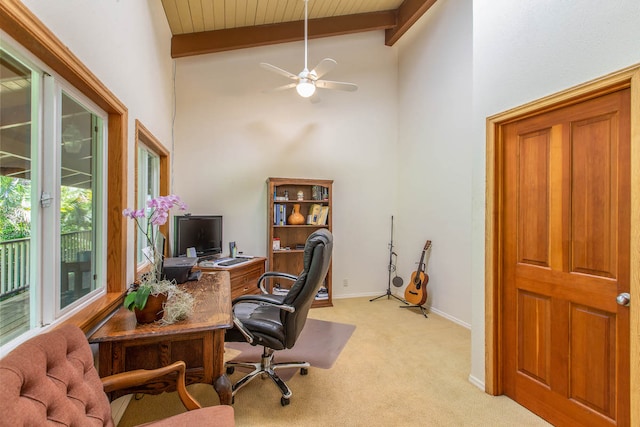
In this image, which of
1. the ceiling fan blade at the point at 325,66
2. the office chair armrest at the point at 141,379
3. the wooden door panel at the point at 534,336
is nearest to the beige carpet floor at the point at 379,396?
the wooden door panel at the point at 534,336

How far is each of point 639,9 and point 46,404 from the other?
278 cm

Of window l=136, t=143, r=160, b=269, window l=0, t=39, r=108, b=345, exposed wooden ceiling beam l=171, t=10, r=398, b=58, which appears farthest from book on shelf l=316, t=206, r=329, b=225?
window l=0, t=39, r=108, b=345

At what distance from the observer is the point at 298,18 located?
153 inches

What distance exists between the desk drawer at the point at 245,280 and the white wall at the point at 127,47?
1.24m

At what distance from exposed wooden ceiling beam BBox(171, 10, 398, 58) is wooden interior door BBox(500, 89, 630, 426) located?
291cm

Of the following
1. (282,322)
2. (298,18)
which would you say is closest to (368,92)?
(298,18)

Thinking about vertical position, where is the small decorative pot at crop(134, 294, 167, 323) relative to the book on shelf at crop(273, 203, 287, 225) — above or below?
below

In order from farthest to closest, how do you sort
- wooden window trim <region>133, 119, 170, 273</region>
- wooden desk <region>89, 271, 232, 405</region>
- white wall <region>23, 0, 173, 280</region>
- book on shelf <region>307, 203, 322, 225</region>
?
book on shelf <region>307, 203, 322, 225</region> → wooden window trim <region>133, 119, 170, 273</region> → wooden desk <region>89, 271, 232, 405</region> → white wall <region>23, 0, 173, 280</region>

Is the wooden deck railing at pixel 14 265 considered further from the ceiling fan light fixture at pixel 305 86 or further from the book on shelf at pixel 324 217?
the book on shelf at pixel 324 217

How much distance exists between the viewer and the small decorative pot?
158cm

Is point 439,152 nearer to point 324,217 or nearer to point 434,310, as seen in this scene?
point 324,217

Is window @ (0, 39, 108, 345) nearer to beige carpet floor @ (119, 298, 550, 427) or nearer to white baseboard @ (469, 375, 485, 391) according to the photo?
beige carpet floor @ (119, 298, 550, 427)

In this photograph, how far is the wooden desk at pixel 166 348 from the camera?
1487mm

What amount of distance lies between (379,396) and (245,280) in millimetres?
1976
